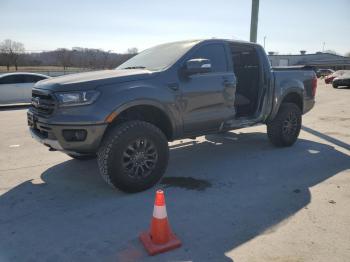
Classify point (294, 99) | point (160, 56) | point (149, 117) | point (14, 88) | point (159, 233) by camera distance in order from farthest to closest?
point (14, 88)
point (294, 99)
point (160, 56)
point (149, 117)
point (159, 233)

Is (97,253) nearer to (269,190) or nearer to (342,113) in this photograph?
(269,190)

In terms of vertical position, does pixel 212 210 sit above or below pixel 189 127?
below

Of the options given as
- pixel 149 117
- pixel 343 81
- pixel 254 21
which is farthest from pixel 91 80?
pixel 343 81

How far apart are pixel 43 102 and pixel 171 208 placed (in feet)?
6.38

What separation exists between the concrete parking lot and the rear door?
2.48 ft

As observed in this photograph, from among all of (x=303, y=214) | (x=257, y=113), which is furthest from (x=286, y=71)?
(x=303, y=214)

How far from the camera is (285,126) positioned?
6832 mm

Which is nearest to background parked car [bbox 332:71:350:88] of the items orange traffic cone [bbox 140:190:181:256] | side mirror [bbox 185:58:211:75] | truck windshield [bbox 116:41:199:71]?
truck windshield [bbox 116:41:199:71]

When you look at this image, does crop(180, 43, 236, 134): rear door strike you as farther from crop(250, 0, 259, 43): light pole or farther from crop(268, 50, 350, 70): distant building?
crop(268, 50, 350, 70): distant building

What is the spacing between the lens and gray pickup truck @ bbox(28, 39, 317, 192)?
4.18 meters

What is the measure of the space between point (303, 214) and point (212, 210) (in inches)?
37.5

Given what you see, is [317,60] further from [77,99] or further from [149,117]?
[77,99]

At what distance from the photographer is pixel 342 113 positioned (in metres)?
12.0

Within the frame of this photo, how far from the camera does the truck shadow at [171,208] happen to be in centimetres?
323
